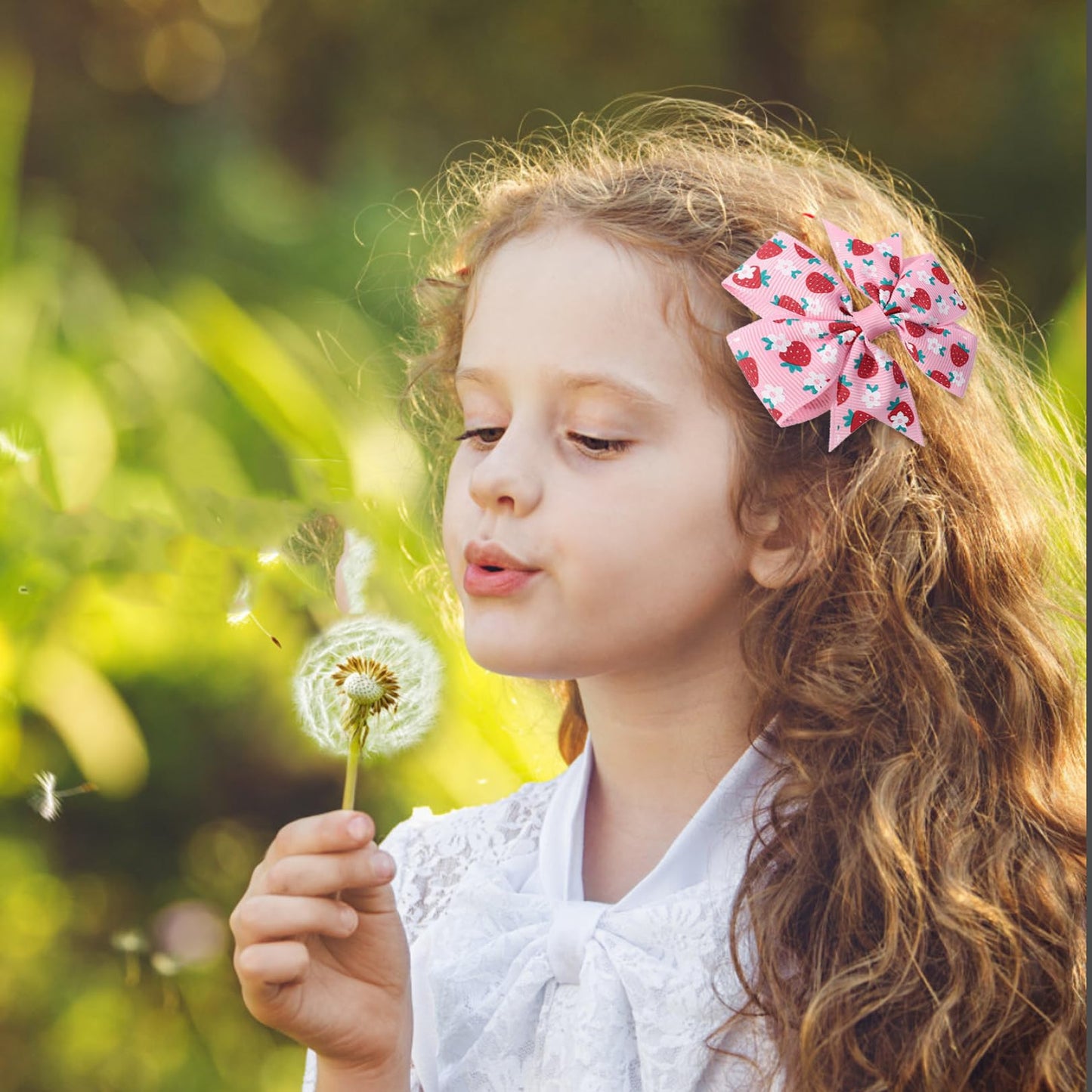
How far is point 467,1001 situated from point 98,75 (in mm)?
2781

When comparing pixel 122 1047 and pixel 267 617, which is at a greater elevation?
pixel 267 617

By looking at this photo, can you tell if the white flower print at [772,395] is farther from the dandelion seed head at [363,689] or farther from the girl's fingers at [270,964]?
the girl's fingers at [270,964]

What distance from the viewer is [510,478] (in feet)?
3.26

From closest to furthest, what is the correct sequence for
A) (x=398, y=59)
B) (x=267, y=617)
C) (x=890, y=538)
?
(x=890, y=538) < (x=267, y=617) < (x=398, y=59)

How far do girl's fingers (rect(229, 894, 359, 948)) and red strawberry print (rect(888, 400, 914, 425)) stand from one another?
60 centimetres

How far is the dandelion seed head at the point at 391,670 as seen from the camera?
961mm

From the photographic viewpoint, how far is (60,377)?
2471 millimetres

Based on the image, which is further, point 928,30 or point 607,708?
point 928,30

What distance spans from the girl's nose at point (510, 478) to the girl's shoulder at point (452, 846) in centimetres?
38

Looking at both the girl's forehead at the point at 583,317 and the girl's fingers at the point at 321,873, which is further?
the girl's forehead at the point at 583,317

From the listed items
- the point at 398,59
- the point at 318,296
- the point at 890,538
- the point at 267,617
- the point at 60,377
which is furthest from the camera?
the point at 398,59

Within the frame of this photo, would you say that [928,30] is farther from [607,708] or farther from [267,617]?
[607,708]

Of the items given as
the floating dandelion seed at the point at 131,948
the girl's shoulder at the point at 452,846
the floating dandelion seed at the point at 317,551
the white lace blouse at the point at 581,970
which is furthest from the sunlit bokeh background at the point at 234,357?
the white lace blouse at the point at 581,970

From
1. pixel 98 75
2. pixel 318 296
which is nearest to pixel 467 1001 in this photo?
pixel 318 296
